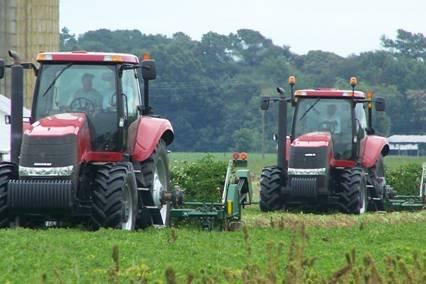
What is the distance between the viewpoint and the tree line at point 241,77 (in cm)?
10575

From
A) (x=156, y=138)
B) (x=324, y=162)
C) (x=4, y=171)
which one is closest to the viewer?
(x=4, y=171)

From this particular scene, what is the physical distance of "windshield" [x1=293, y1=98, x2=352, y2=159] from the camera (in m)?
26.8

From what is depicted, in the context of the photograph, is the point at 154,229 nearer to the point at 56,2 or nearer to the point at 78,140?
the point at 78,140

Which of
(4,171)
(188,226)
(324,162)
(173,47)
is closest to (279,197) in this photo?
(324,162)

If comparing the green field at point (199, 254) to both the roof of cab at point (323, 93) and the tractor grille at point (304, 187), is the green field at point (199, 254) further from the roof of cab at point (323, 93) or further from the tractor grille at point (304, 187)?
the roof of cab at point (323, 93)

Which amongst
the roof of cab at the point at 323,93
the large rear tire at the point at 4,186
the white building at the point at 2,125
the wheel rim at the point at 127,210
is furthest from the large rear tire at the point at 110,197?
the white building at the point at 2,125

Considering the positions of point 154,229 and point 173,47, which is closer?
point 154,229

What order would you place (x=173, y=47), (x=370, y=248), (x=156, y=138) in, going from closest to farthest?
(x=370, y=248) → (x=156, y=138) → (x=173, y=47)

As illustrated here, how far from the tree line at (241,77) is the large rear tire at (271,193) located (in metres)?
67.7

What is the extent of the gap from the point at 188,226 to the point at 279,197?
603cm

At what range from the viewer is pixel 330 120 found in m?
26.9

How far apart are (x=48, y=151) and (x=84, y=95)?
1300 mm

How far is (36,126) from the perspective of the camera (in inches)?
702

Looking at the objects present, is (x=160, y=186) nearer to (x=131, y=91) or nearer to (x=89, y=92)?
(x=131, y=91)
